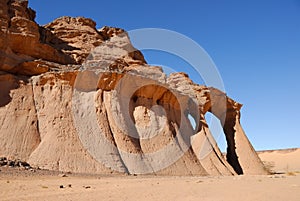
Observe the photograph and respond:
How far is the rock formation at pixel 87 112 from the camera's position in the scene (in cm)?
1912

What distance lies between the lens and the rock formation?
62.7 feet

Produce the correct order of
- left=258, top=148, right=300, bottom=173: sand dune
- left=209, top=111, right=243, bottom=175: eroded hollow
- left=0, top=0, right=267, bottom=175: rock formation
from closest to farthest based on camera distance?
left=0, top=0, right=267, bottom=175: rock formation, left=209, top=111, right=243, bottom=175: eroded hollow, left=258, top=148, right=300, bottom=173: sand dune

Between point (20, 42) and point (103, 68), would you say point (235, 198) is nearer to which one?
point (103, 68)

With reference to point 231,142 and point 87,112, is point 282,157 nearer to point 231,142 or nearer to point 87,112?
point 231,142

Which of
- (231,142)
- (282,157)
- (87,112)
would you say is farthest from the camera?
(282,157)

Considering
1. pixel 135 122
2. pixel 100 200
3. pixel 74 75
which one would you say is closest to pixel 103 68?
pixel 74 75

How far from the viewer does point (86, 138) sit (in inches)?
778

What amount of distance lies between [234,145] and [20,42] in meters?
24.2

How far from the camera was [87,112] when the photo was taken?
2111 centimetres

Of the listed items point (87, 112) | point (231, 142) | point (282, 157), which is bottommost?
point (282, 157)

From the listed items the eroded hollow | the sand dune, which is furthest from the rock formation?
the sand dune

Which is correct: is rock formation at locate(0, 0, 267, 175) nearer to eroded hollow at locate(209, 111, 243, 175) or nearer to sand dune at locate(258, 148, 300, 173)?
eroded hollow at locate(209, 111, 243, 175)

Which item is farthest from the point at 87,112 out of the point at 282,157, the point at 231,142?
the point at 282,157

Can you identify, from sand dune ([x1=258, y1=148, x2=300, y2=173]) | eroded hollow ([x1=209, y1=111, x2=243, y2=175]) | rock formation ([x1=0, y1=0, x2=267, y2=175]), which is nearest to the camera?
rock formation ([x1=0, y1=0, x2=267, y2=175])
